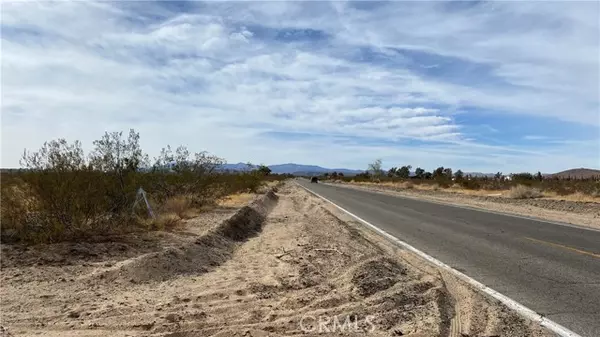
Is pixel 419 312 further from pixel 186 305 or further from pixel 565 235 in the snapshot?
pixel 565 235

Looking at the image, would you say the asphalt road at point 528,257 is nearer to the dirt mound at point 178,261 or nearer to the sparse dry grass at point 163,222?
the dirt mound at point 178,261

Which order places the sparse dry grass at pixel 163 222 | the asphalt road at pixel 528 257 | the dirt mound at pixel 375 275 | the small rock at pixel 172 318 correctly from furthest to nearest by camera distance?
the sparse dry grass at pixel 163 222 → the dirt mound at pixel 375 275 → the asphalt road at pixel 528 257 → the small rock at pixel 172 318

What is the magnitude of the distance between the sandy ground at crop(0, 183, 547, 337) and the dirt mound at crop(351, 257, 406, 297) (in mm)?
19

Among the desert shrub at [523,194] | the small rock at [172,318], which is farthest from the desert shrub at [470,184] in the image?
the small rock at [172,318]

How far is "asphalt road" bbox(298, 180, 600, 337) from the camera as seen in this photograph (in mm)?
6832

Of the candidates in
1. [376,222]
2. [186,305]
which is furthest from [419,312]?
[376,222]

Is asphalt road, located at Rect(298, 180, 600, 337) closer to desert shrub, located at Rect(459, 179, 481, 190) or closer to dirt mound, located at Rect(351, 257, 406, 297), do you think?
dirt mound, located at Rect(351, 257, 406, 297)

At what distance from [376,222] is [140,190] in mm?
8538

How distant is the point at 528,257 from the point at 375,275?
14.1 ft

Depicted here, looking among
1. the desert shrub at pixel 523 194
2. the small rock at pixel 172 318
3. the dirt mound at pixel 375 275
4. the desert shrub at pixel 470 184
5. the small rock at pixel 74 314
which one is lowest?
the small rock at pixel 74 314

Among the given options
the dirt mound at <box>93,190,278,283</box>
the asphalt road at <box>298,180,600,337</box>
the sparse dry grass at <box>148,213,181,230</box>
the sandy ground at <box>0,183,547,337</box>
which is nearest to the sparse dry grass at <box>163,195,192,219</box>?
the sparse dry grass at <box>148,213,181,230</box>

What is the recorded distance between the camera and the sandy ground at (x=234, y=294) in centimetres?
584

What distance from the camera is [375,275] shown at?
8.23m

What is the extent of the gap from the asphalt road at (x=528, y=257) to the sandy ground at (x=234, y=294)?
71 centimetres
